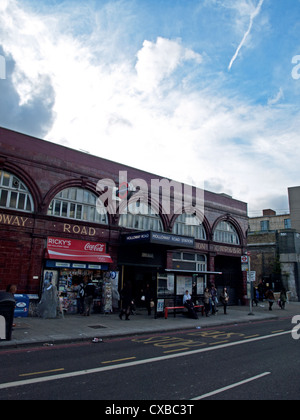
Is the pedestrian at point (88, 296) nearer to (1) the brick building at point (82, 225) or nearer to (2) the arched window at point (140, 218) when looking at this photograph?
(1) the brick building at point (82, 225)

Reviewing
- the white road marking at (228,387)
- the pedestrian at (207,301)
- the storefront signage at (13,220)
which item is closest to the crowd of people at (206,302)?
the pedestrian at (207,301)

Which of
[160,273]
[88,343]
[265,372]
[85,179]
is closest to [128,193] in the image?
[85,179]

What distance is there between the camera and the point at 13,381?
6.43 m

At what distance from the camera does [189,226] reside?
84.4ft

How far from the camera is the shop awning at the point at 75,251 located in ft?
56.3

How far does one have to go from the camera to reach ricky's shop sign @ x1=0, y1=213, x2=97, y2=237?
16078 millimetres

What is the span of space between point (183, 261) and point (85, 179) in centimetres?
1002

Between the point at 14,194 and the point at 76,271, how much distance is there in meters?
5.34

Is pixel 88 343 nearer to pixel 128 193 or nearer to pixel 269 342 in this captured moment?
pixel 269 342

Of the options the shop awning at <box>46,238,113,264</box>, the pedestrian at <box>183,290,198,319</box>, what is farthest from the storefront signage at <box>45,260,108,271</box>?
the pedestrian at <box>183,290,198,319</box>

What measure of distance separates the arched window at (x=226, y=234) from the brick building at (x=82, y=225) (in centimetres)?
386

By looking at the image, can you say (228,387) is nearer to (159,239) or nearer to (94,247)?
(159,239)

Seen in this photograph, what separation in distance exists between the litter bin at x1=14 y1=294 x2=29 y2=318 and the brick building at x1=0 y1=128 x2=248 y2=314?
58 centimetres

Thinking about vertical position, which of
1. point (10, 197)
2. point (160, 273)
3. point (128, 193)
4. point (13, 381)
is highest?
point (128, 193)
